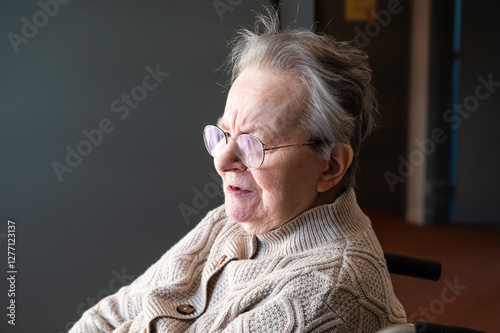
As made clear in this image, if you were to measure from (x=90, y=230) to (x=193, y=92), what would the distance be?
60 cm

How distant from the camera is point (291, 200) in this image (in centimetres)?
129

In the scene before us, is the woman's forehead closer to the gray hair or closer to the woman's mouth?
the gray hair

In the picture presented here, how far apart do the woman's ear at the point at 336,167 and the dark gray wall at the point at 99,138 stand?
712 mm

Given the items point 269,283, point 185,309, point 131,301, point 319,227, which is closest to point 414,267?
point 319,227

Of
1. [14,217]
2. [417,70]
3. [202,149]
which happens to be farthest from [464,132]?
[14,217]

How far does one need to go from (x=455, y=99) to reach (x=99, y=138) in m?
3.87

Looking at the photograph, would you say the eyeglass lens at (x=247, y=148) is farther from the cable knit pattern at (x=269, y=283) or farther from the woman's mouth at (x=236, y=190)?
the cable knit pattern at (x=269, y=283)

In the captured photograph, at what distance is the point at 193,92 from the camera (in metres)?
1.93

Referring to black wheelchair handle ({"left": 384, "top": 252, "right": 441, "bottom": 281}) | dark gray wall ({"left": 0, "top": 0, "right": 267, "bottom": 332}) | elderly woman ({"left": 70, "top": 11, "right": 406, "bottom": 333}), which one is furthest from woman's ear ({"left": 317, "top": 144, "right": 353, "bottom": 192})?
dark gray wall ({"left": 0, "top": 0, "right": 267, "bottom": 332})

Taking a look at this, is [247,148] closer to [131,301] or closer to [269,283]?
[269,283]

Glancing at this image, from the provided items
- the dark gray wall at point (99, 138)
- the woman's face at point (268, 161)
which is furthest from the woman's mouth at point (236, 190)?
the dark gray wall at point (99, 138)

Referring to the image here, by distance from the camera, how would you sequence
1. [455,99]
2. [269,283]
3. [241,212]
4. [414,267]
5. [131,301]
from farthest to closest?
[455,99]
[131,301]
[414,267]
[241,212]
[269,283]

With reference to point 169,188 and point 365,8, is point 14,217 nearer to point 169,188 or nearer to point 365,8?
point 169,188

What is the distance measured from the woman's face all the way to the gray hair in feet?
0.08
